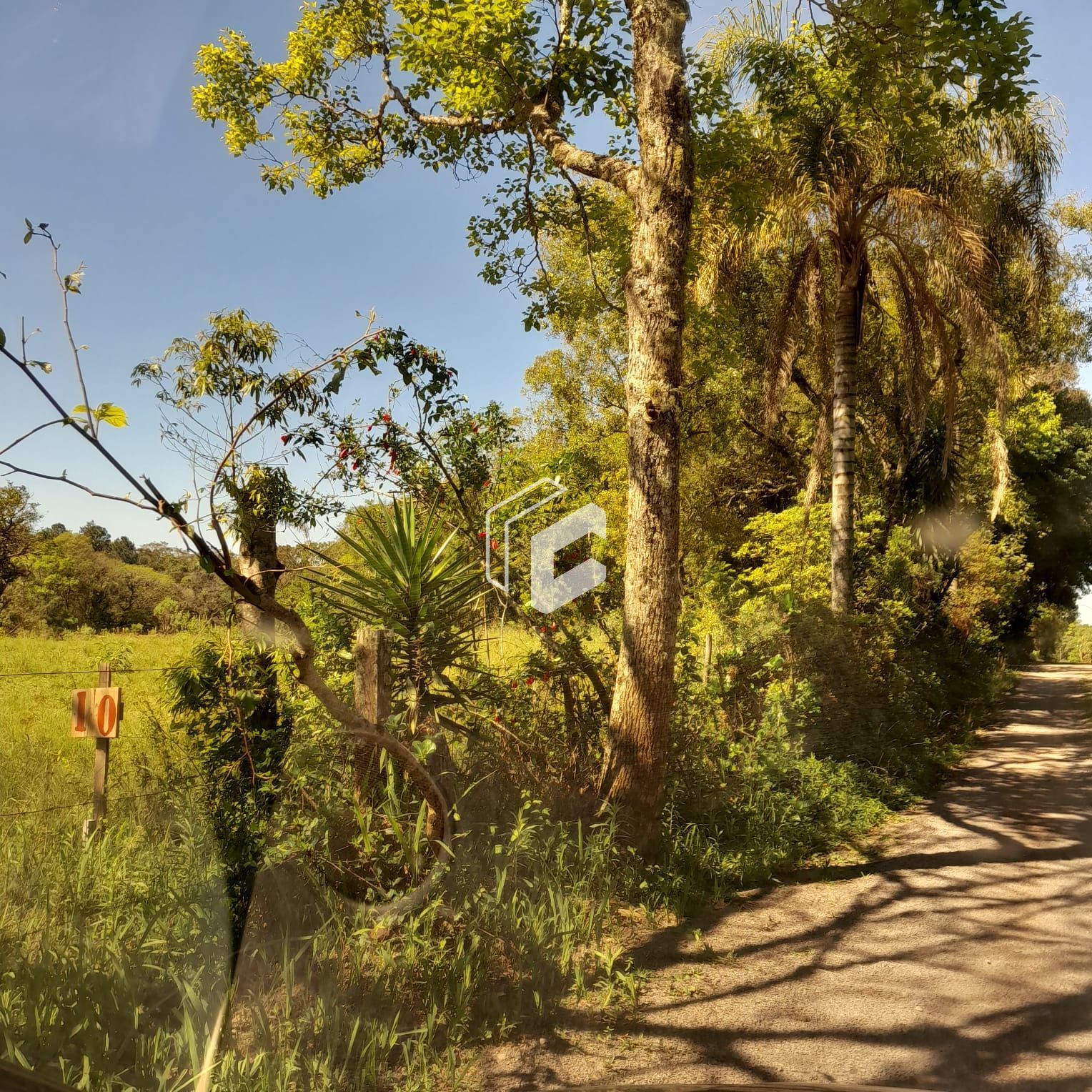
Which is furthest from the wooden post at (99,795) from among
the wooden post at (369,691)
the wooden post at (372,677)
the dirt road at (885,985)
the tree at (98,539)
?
the tree at (98,539)

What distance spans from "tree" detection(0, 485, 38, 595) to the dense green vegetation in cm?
36

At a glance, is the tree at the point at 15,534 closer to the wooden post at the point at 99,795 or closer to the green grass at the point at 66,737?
the green grass at the point at 66,737

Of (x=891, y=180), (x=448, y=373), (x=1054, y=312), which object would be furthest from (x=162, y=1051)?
(x=1054, y=312)

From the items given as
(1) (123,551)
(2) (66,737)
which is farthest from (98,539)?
(2) (66,737)

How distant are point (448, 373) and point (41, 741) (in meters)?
5.31

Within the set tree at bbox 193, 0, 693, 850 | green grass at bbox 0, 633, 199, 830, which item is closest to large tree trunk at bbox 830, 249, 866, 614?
tree at bbox 193, 0, 693, 850

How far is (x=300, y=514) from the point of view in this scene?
6539 millimetres

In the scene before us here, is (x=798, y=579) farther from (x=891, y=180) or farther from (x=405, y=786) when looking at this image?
(x=405, y=786)

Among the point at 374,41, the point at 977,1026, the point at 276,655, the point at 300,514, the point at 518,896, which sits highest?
the point at 374,41

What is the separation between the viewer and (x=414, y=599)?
16.6 feet

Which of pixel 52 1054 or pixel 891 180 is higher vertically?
pixel 891 180

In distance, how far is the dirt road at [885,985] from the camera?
12.0 feet

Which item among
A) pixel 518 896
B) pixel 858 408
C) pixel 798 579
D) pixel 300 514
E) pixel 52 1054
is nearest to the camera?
pixel 52 1054

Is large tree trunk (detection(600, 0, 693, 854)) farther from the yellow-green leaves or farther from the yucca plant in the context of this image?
the yellow-green leaves
